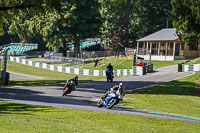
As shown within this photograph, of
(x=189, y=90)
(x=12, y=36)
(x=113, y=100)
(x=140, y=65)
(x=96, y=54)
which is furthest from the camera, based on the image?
(x=12, y=36)

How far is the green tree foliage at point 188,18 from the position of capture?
3850 centimetres

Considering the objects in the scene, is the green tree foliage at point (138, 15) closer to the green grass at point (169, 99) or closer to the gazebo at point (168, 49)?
the gazebo at point (168, 49)

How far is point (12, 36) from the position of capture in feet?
334

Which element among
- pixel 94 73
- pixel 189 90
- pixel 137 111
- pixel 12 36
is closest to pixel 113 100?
pixel 137 111

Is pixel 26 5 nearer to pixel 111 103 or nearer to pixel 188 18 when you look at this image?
pixel 111 103

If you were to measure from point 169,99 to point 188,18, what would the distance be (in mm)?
19941

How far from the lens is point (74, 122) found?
11.8 metres

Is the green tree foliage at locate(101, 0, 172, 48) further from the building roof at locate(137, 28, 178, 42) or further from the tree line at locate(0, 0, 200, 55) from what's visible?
the building roof at locate(137, 28, 178, 42)

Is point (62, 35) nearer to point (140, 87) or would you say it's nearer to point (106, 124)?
point (140, 87)

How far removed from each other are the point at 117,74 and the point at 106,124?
30.9 meters

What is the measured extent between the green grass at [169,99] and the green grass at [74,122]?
4.13 metres

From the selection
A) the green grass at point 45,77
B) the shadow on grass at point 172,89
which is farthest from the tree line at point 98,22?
the shadow on grass at point 172,89

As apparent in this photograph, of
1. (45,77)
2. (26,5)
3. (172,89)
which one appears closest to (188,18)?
(172,89)

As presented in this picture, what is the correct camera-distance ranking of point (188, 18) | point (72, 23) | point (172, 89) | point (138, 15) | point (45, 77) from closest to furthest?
point (172, 89)
point (188, 18)
point (45, 77)
point (72, 23)
point (138, 15)
